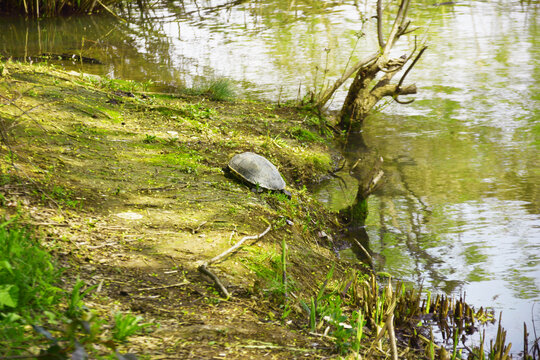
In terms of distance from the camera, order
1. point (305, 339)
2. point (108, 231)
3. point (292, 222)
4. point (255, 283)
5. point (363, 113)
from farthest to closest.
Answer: point (363, 113), point (292, 222), point (108, 231), point (255, 283), point (305, 339)

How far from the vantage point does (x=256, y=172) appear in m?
5.07

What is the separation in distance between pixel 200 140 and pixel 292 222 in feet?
6.77

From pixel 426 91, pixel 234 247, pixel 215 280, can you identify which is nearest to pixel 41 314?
pixel 215 280

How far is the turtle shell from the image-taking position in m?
5.05

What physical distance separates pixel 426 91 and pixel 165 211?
7056mm

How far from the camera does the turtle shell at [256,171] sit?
505 centimetres

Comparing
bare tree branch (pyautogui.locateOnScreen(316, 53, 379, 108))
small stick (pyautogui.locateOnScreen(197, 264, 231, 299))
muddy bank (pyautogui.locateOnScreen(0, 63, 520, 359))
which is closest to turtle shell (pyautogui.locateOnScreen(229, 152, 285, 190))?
muddy bank (pyautogui.locateOnScreen(0, 63, 520, 359))

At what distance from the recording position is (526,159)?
711 centimetres

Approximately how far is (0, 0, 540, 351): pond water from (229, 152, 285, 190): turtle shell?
44.9 inches

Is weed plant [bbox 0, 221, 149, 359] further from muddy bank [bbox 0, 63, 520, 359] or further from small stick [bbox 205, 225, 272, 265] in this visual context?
small stick [bbox 205, 225, 272, 265]

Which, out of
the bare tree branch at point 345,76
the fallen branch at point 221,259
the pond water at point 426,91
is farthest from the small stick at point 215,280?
the bare tree branch at point 345,76

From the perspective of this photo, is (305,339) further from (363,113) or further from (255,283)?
(363,113)

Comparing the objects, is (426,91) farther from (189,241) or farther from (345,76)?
(189,241)

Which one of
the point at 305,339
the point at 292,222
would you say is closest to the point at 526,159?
the point at 292,222
